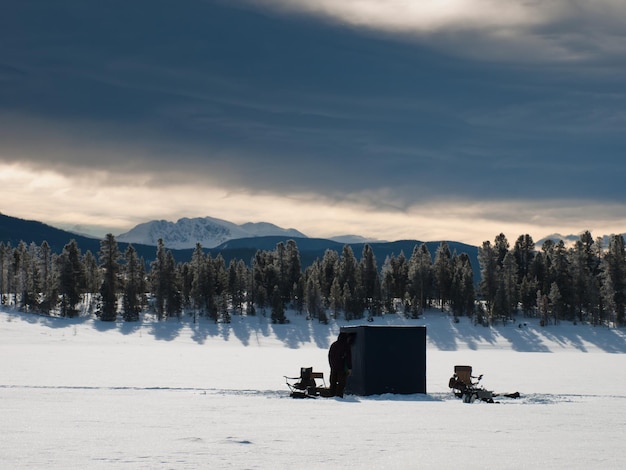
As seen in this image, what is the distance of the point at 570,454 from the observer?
1645 centimetres

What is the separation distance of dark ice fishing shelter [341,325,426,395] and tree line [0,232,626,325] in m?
86.8

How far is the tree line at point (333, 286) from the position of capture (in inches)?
4631

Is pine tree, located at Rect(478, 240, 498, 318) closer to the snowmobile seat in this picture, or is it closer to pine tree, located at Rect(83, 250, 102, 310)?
pine tree, located at Rect(83, 250, 102, 310)

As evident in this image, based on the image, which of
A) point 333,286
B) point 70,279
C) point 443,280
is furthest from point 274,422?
point 443,280

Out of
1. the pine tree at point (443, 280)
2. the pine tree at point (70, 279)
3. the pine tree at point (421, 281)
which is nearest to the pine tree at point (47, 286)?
the pine tree at point (70, 279)

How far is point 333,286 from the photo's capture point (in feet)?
407

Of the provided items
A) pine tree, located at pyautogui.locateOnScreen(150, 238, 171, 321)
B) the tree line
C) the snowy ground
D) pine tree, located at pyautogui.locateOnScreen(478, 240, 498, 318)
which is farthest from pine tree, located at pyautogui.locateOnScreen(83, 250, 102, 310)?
the snowy ground

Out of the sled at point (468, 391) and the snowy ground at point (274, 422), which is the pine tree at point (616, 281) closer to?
the snowy ground at point (274, 422)

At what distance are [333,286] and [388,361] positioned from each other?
92381mm

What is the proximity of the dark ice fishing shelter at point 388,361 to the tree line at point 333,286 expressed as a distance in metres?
86.8

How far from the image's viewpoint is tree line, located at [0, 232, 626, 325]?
117625 mm

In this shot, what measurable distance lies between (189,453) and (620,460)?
29.3 ft

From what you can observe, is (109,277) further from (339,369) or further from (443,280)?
(339,369)

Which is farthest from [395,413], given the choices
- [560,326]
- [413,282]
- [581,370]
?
[413,282]
